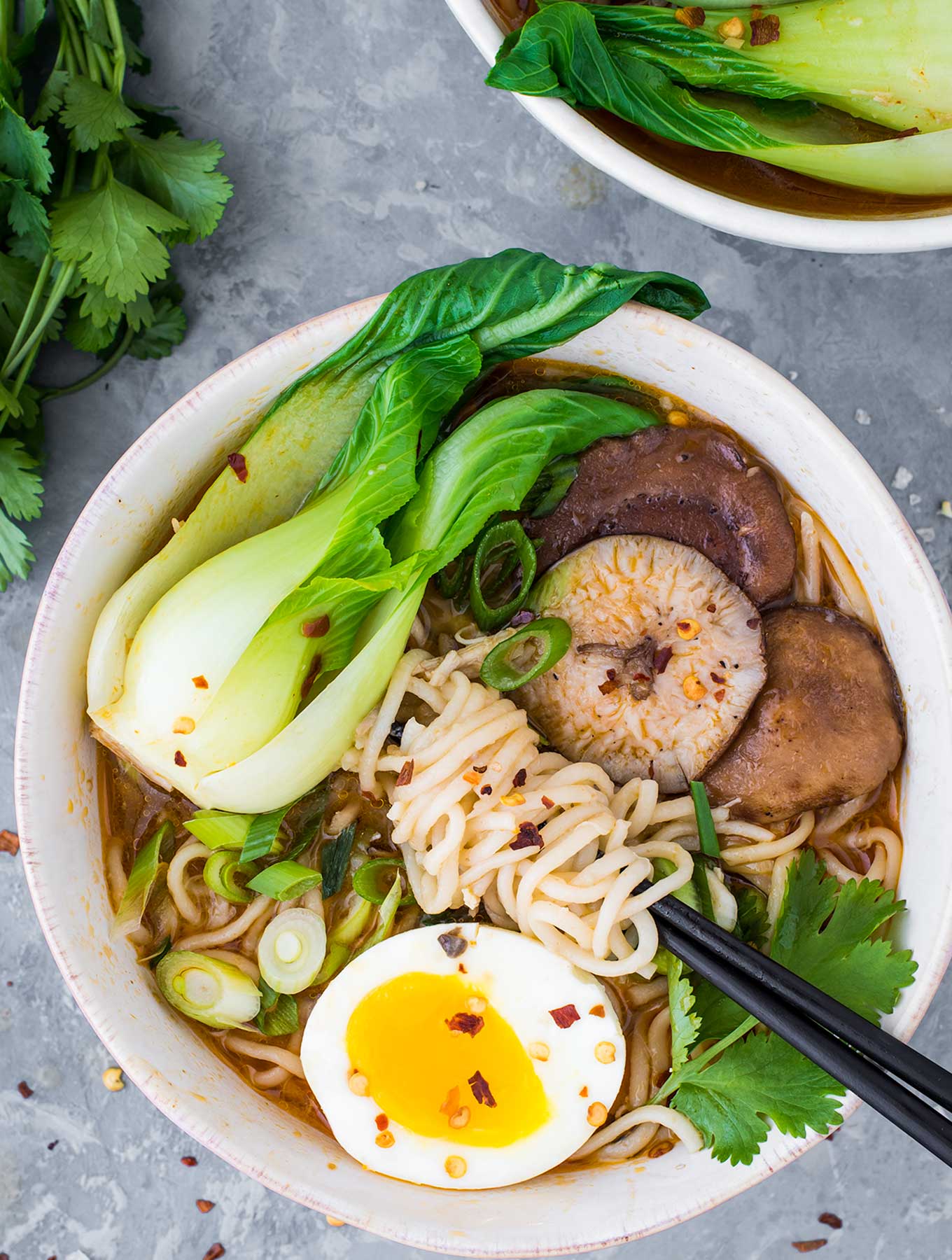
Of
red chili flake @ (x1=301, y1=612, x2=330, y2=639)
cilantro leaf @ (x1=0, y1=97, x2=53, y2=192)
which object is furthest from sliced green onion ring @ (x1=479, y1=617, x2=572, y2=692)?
cilantro leaf @ (x1=0, y1=97, x2=53, y2=192)

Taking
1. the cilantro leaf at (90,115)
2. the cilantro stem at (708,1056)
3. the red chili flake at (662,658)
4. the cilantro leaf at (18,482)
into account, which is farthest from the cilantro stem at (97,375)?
the cilantro stem at (708,1056)

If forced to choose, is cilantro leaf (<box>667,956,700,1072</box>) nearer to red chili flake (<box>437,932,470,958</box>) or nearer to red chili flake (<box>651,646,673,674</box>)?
red chili flake (<box>437,932,470,958</box>)

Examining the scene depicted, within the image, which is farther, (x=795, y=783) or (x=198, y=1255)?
(x=198, y=1255)

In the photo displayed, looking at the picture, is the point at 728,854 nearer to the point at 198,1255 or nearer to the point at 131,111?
the point at 198,1255

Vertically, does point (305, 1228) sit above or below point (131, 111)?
below

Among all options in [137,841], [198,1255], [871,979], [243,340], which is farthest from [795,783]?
[198,1255]

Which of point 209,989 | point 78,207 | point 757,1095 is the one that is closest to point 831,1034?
point 757,1095
